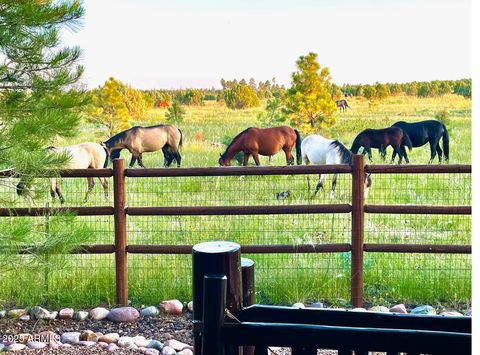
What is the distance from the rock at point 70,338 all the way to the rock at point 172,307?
56cm

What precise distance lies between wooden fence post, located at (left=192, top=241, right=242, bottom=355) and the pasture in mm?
2240

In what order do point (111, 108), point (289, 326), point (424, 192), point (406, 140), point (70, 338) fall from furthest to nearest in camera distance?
1. point (406, 140)
2. point (111, 108)
3. point (424, 192)
4. point (70, 338)
5. point (289, 326)

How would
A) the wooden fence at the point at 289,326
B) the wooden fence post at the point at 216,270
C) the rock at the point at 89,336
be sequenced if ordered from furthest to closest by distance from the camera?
Answer: 1. the rock at the point at 89,336
2. the wooden fence post at the point at 216,270
3. the wooden fence at the point at 289,326

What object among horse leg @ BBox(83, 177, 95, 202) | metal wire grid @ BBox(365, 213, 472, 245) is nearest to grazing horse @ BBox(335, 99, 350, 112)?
metal wire grid @ BBox(365, 213, 472, 245)

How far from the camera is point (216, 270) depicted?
808 mm

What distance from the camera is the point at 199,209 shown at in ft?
11.6

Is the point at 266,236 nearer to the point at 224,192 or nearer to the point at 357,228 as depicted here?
the point at 224,192

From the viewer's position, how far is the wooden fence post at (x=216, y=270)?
803 millimetres

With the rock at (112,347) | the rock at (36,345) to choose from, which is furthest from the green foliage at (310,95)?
the rock at (36,345)

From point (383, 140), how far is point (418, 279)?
1.62 metres

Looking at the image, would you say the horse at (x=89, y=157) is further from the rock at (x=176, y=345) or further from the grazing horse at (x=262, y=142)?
the rock at (x=176, y=345)

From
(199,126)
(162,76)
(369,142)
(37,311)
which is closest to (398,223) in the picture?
(369,142)

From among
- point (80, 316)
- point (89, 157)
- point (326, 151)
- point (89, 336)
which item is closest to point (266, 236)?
point (326, 151)

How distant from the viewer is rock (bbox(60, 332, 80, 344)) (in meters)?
3.00
